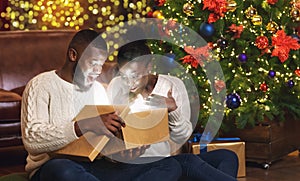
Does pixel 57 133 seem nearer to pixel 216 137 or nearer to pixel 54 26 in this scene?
pixel 216 137

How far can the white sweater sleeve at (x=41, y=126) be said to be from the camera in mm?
1826

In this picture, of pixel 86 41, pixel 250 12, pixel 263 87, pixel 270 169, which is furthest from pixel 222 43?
pixel 86 41

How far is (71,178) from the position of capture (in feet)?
6.01

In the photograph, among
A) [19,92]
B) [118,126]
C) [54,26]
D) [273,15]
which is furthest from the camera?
[54,26]

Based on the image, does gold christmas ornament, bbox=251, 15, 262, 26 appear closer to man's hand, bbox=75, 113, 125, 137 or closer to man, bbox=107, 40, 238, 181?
man, bbox=107, 40, 238, 181

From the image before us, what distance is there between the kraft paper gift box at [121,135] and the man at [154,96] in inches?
1.8

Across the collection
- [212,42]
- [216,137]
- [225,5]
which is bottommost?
[216,137]

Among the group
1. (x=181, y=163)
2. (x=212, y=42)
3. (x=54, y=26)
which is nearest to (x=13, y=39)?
(x=54, y=26)

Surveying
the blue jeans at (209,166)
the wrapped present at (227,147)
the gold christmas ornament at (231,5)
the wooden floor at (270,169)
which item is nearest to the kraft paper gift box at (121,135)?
the blue jeans at (209,166)

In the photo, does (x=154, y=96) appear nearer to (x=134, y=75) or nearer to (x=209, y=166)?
(x=134, y=75)

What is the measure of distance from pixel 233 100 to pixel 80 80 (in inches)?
58.6

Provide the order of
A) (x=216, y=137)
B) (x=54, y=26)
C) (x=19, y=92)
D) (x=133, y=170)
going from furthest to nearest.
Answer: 1. (x=54, y=26)
2. (x=19, y=92)
3. (x=216, y=137)
4. (x=133, y=170)

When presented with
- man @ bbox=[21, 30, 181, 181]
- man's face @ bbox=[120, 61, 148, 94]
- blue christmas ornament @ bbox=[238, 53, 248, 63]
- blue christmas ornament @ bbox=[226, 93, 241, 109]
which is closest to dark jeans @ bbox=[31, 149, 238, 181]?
man @ bbox=[21, 30, 181, 181]

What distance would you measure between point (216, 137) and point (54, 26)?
2.40m
